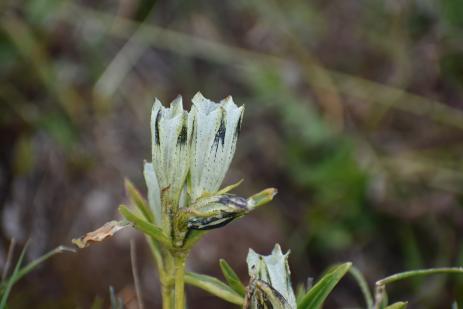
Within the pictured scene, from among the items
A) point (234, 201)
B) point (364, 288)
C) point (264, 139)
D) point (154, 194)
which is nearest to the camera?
point (234, 201)

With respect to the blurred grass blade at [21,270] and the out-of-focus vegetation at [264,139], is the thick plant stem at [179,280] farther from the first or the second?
the out-of-focus vegetation at [264,139]

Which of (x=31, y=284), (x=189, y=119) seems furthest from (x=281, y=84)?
(x=189, y=119)

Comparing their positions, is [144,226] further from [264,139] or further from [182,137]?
[264,139]

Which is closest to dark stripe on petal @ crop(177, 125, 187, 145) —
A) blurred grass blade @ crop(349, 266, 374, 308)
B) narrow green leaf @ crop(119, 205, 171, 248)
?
narrow green leaf @ crop(119, 205, 171, 248)

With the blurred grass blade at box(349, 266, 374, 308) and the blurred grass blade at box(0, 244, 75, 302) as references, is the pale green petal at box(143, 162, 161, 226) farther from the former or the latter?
the blurred grass blade at box(349, 266, 374, 308)

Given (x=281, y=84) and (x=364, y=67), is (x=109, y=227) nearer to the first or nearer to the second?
(x=281, y=84)

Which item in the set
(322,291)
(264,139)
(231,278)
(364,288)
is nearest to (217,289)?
(231,278)
